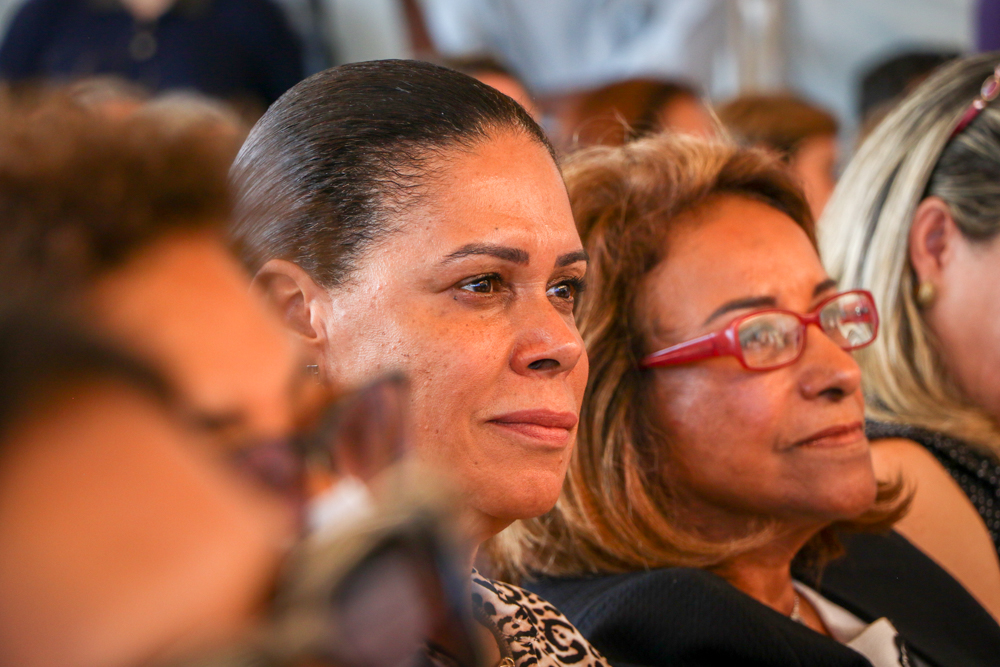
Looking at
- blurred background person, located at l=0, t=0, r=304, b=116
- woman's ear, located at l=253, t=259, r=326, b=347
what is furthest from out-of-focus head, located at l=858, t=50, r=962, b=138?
woman's ear, located at l=253, t=259, r=326, b=347

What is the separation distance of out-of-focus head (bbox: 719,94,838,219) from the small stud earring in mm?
1312

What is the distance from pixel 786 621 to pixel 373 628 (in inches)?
39.0

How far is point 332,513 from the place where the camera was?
389mm

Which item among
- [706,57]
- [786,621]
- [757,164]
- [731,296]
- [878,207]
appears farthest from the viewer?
[706,57]

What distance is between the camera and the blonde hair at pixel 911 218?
1823 mm

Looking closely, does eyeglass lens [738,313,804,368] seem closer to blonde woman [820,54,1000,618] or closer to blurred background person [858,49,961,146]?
blonde woman [820,54,1000,618]

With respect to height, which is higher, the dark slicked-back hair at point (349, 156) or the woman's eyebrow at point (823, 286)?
the dark slicked-back hair at point (349, 156)

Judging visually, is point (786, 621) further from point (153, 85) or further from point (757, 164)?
point (153, 85)

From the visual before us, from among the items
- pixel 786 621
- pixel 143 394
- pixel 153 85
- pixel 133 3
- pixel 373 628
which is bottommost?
pixel 786 621

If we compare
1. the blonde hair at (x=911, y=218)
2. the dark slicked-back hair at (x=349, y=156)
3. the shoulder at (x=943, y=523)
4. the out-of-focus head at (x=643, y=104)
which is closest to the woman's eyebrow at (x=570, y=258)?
the dark slicked-back hair at (x=349, y=156)

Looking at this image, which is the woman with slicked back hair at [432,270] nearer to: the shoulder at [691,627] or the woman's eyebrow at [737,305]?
the shoulder at [691,627]

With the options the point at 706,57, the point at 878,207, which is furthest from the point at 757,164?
the point at 706,57

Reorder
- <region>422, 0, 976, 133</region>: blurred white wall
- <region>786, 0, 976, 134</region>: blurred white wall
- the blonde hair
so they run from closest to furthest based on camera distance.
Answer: the blonde hair → <region>422, 0, 976, 133</region>: blurred white wall → <region>786, 0, 976, 134</region>: blurred white wall

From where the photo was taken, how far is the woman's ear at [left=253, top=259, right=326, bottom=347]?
881mm
